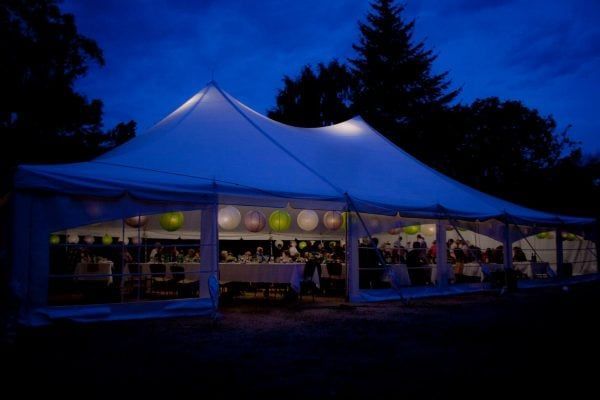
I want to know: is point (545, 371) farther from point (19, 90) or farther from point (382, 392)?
point (19, 90)

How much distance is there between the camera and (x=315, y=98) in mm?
31891

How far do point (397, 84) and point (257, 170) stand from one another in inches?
905

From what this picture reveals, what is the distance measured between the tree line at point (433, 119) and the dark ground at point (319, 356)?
2280cm

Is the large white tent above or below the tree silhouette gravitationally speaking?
below

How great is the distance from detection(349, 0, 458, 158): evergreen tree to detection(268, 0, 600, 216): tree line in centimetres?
6

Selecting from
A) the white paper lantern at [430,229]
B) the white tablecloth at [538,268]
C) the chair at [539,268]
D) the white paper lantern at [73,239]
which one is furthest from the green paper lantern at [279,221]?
the chair at [539,268]

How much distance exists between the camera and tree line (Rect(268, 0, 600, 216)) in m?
30.6

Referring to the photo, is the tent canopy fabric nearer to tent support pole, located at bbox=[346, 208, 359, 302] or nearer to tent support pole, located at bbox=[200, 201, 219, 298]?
tent support pole, located at bbox=[200, 201, 219, 298]

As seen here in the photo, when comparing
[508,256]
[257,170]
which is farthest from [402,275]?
[257,170]

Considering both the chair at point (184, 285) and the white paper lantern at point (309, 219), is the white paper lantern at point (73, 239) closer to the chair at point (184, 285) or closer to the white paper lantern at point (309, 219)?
the chair at point (184, 285)

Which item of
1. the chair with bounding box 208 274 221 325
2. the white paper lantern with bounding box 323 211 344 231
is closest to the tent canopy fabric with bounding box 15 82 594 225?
the white paper lantern with bounding box 323 211 344 231

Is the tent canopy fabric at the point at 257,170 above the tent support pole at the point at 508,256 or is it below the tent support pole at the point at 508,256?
above

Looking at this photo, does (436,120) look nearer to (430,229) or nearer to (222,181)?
(430,229)

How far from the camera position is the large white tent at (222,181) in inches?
278
